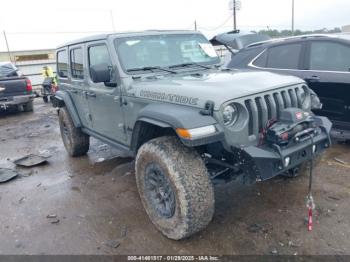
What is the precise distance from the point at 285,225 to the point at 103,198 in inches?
88.4

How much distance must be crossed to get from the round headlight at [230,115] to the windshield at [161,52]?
1367mm

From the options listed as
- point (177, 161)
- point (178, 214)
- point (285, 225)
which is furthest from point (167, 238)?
point (285, 225)

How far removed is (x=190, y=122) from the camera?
2.80 meters

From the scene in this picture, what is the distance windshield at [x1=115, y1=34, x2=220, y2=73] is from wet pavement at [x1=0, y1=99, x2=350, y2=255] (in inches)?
65.5

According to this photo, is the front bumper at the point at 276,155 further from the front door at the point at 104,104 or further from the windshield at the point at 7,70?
the windshield at the point at 7,70

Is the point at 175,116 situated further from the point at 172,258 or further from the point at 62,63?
the point at 62,63

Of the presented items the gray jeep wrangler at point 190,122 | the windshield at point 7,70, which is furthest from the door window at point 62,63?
the windshield at point 7,70

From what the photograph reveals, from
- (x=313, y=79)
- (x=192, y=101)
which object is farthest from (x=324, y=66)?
(x=192, y=101)

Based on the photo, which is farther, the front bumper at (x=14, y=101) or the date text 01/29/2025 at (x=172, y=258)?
the front bumper at (x=14, y=101)

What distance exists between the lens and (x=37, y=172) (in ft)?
18.1

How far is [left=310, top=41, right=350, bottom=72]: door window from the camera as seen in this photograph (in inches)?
191

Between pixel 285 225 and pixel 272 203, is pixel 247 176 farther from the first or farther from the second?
pixel 272 203

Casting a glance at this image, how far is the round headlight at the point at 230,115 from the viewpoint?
293cm

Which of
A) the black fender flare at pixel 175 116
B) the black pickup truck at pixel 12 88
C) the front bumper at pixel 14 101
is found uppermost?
the black fender flare at pixel 175 116
